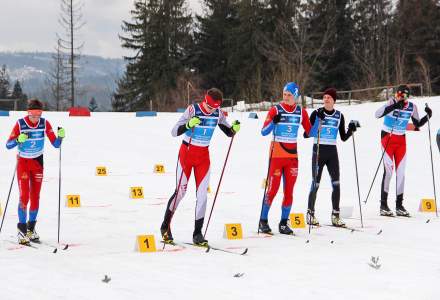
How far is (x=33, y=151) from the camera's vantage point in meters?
7.95

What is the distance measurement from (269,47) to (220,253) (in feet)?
138

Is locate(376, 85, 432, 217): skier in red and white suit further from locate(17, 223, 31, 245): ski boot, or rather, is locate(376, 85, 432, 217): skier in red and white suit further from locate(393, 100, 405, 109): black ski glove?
locate(17, 223, 31, 245): ski boot

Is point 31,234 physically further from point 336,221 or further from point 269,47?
point 269,47

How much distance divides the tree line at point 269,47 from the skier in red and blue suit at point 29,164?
105 feet

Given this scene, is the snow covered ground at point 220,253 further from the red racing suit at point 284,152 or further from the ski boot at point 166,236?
the red racing suit at point 284,152

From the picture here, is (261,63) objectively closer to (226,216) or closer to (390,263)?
(226,216)

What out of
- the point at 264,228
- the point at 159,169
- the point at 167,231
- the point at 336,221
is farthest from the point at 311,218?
the point at 159,169

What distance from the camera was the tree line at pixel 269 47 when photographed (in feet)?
146

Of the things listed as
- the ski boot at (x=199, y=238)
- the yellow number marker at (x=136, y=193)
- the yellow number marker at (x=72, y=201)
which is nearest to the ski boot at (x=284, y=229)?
the ski boot at (x=199, y=238)

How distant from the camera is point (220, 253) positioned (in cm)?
721

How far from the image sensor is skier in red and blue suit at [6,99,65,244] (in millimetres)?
7832

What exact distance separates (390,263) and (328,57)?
4324 centimetres

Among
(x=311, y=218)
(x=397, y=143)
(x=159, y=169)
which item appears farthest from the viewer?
(x=159, y=169)

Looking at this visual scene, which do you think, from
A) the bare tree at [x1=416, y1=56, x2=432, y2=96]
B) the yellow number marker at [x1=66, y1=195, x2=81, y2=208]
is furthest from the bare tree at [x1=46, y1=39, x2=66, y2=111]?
the yellow number marker at [x1=66, y1=195, x2=81, y2=208]
